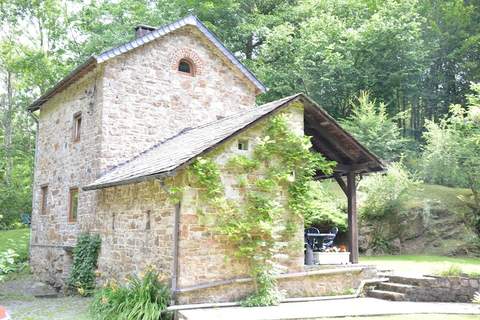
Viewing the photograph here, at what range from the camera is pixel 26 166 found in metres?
30.8

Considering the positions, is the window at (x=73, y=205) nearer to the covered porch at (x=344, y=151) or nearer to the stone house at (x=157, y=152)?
the stone house at (x=157, y=152)

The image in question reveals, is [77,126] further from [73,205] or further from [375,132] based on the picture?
[375,132]

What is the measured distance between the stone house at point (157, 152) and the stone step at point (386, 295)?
1.52ft

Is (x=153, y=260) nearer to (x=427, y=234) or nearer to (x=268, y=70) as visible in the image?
(x=427, y=234)

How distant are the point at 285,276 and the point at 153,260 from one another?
278 cm

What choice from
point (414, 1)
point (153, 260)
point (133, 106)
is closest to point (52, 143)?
point (133, 106)

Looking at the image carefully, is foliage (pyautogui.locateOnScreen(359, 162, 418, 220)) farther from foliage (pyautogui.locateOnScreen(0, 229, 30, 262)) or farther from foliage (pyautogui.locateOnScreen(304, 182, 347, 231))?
foliage (pyautogui.locateOnScreen(0, 229, 30, 262))

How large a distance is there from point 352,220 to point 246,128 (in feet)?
13.3

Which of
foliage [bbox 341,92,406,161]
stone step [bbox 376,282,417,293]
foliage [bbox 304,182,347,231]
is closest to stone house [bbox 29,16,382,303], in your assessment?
stone step [bbox 376,282,417,293]

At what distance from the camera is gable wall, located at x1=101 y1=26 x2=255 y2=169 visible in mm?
13523

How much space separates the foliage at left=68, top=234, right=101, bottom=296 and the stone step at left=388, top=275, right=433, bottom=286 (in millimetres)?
7672

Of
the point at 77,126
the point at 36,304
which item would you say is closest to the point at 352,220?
the point at 36,304

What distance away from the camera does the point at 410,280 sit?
36.0 feet

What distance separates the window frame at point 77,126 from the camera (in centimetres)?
1510
